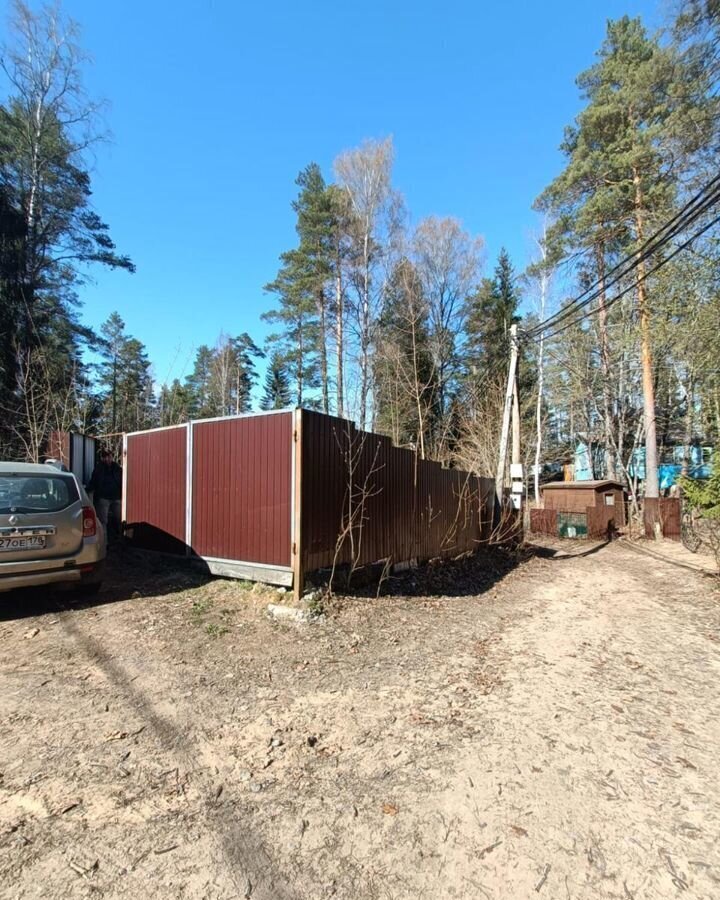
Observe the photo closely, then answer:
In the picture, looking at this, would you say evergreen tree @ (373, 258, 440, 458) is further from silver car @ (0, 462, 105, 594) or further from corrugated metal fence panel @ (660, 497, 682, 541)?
silver car @ (0, 462, 105, 594)

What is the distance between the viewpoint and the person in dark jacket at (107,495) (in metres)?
8.34

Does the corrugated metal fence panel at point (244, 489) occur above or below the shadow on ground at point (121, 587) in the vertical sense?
above

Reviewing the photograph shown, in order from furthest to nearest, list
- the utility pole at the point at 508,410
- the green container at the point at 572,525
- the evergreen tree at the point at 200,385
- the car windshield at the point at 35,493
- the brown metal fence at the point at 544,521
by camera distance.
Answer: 1. the evergreen tree at the point at 200,385
2. the brown metal fence at the point at 544,521
3. the green container at the point at 572,525
4. the utility pole at the point at 508,410
5. the car windshield at the point at 35,493

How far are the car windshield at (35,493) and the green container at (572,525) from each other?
14.6 metres

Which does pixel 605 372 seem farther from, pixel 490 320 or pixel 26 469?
pixel 26 469

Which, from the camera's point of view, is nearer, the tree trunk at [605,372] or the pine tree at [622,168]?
the pine tree at [622,168]

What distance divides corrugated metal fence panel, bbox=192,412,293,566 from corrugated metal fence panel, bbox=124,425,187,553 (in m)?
0.37

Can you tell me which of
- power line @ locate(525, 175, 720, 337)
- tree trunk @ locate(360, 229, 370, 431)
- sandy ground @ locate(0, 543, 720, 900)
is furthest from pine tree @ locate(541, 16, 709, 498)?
sandy ground @ locate(0, 543, 720, 900)

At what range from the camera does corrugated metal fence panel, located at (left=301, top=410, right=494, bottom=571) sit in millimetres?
5516

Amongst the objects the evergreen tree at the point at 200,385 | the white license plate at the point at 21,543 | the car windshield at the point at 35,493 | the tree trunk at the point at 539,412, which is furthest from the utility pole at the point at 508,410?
the evergreen tree at the point at 200,385

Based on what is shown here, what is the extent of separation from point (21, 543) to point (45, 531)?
22cm

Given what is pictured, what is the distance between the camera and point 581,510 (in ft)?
51.8

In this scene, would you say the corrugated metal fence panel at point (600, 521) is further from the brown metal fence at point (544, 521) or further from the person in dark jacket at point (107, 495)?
the person in dark jacket at point (107, 495)

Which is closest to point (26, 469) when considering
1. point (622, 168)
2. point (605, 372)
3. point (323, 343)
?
point (622, 168)
